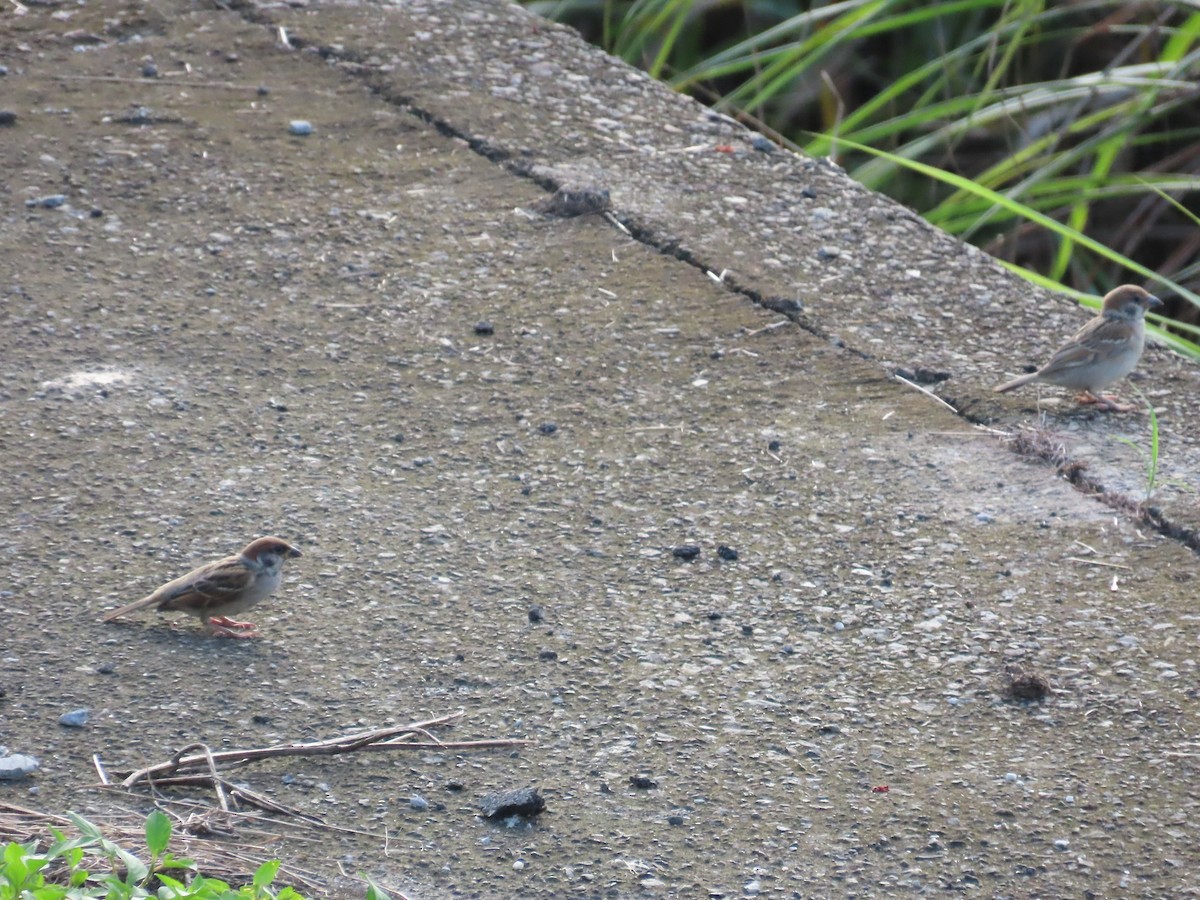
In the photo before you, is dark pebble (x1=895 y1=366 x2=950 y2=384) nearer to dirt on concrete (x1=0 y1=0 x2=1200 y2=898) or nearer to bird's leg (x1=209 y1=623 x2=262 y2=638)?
dirt on concrete (x1=0 y1=0 x2=1200 y2=898)

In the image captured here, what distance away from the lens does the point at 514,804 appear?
328cm

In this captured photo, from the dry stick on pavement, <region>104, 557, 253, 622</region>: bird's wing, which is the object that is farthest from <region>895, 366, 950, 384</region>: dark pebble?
<region>104, 557, 253, 622</region>: bird's wing

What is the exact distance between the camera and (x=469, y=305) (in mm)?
5250

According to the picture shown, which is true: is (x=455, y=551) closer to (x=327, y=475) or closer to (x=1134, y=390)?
(x=327, y=475)

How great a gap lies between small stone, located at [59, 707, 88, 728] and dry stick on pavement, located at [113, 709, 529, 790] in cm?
23

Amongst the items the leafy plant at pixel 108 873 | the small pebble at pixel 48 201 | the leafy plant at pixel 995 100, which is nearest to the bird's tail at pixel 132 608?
the leafy plant at pixel 108 873

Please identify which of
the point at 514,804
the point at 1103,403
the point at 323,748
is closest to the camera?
the point at 514,804

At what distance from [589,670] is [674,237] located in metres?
2.25

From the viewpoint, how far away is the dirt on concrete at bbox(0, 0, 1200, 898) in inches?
131

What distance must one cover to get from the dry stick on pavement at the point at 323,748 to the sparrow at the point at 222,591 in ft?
1.51

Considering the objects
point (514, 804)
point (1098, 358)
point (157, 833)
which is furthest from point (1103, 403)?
point (157, 833)

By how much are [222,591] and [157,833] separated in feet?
3.28

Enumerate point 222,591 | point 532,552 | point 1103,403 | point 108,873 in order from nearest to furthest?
point 108,873 → point 222,591 → point 532,552 → point 1103,403

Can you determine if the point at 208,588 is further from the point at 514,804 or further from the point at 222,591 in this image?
the point at 514,804
